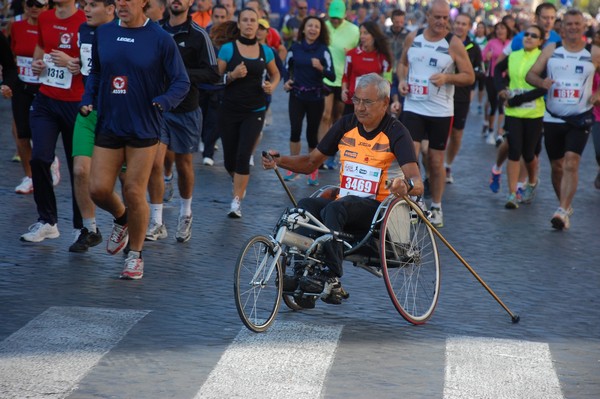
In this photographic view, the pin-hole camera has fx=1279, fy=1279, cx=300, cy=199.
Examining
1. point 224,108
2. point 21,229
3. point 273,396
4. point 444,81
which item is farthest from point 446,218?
point 273,396

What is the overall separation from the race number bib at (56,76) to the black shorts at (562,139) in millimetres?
4964

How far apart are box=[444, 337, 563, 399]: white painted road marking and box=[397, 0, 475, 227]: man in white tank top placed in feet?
15.6

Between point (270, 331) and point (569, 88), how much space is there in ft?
19.8

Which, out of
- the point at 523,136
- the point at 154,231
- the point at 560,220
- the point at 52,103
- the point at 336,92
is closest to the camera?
the point at 52,103

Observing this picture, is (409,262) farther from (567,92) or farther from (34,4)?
(34,4)

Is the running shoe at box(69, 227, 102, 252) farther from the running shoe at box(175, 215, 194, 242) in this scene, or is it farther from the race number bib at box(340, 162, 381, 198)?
the race number bib at box(340, 162, 381, 198)

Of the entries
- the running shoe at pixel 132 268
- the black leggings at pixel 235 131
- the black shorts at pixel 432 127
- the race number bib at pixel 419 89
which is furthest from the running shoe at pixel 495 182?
the running shoe at pixel 132 268

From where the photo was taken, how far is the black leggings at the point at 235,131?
1174cm

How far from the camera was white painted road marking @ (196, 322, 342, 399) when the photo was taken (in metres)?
5.91

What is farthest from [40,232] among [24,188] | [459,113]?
[459,113]

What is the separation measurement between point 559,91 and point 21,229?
209 inches

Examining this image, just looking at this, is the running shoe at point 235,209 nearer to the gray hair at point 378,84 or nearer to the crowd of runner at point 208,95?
the crowd of runner at point 208,95

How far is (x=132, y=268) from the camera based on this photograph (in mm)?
8484

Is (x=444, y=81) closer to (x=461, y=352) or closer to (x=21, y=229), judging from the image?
(x=21, y=229)
